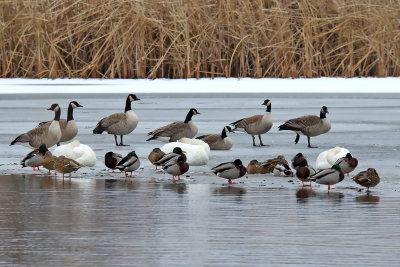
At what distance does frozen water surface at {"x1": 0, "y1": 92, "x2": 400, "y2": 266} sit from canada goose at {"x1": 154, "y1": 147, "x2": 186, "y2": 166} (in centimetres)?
15

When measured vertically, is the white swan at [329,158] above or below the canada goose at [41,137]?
below

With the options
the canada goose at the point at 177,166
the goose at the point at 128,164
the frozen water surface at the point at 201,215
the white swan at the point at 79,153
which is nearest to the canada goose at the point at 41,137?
the frozen water surface at the point at 201,215

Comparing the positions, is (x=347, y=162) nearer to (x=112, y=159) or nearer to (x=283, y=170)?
(x=283, y=170)

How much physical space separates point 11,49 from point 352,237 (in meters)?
16.9

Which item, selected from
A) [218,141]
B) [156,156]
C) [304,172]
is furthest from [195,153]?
[304,172]

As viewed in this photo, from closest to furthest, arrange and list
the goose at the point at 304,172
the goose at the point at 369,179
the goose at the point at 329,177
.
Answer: the goose at the point at 369,179
the goose at the point at 329,177
the goose at the point at 304,172

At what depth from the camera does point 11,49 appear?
73.7 feet

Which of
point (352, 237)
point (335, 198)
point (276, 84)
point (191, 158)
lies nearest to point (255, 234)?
point (352, 237)

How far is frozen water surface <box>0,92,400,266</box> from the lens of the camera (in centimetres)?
600

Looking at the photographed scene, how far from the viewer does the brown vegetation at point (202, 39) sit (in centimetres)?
2178

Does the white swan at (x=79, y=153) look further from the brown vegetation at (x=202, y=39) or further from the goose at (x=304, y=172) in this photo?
the brown vegetation at (x=202, y=39)

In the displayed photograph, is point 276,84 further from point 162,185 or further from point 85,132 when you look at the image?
point 162,185

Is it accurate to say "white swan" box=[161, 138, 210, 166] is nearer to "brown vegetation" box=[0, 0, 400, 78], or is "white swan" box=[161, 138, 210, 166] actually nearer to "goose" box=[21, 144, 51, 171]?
"goose" box=[21, 144, 51, 171]

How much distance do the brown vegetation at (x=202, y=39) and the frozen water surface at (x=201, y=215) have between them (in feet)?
28.1
